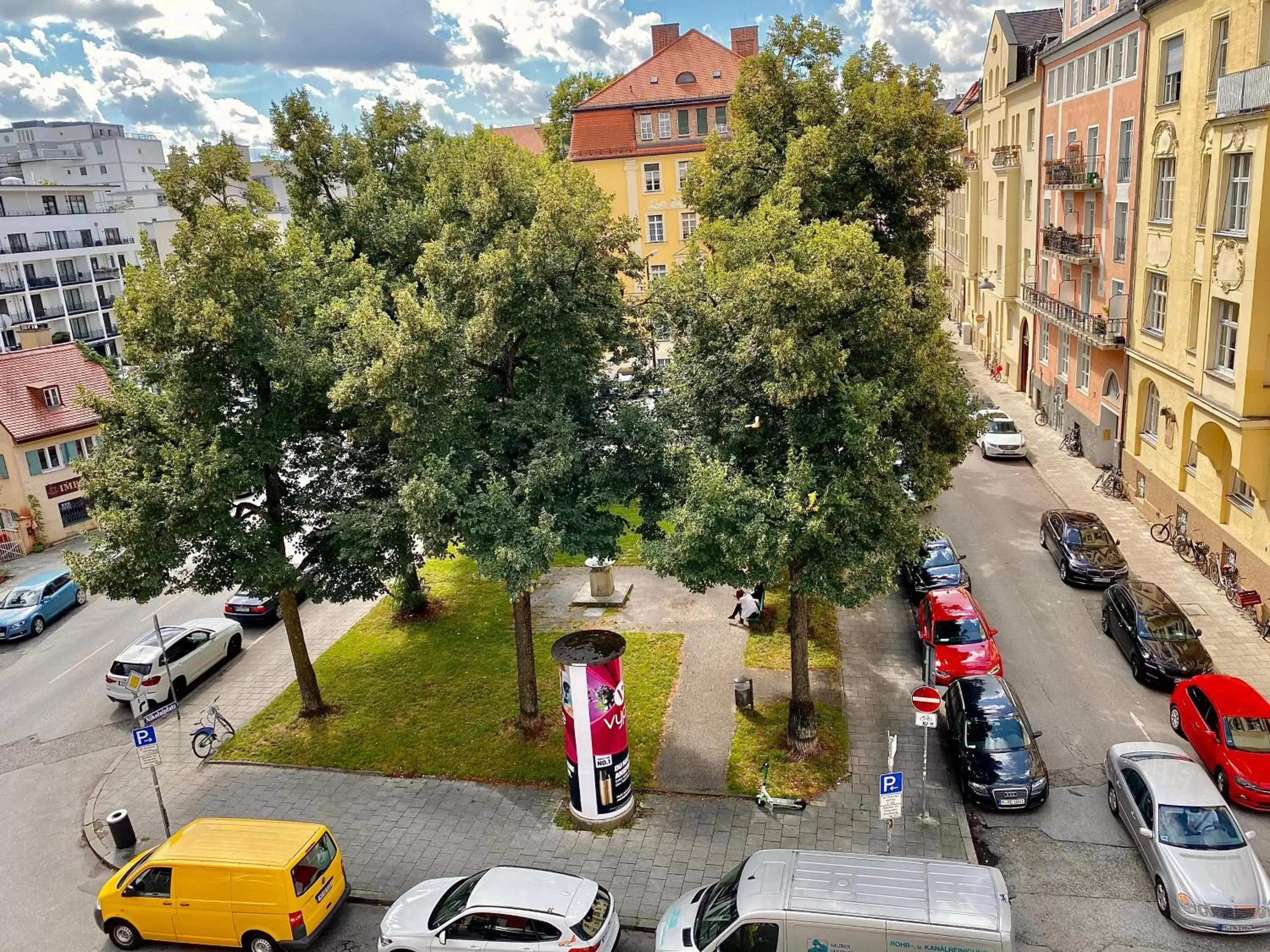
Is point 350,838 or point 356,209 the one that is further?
point 356,209

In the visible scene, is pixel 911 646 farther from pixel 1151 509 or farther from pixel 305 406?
pixel 305 406

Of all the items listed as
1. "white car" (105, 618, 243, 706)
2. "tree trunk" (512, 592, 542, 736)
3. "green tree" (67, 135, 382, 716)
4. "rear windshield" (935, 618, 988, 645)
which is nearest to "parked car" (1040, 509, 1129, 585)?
"rear windshield" (935, 618, 988, 645)

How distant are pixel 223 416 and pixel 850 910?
1422cm

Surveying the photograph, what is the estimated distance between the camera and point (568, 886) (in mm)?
13531

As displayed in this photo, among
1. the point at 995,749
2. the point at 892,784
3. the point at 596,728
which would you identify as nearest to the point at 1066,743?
the point at 995,749

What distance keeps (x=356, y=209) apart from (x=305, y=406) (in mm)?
6788

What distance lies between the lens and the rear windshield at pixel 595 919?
12797 millimetres

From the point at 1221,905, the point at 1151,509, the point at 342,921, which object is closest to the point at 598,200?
the point at 342,921

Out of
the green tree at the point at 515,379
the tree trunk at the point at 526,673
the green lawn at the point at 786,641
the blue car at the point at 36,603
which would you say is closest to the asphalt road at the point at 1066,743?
the green lawn at the point at 786,641

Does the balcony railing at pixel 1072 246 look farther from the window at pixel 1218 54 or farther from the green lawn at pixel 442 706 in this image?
the green lawn at pixel 442 706

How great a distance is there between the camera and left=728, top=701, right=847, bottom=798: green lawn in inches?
680

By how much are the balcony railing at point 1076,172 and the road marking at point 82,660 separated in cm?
3665

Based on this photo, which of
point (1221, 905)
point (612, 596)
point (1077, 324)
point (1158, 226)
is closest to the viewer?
point (1221, 905)

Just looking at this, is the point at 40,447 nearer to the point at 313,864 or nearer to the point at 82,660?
the point at 82,660
